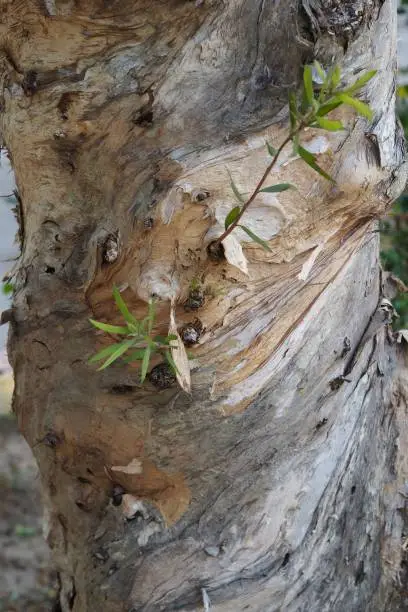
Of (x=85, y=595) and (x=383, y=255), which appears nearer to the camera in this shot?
(x=85, y=595)

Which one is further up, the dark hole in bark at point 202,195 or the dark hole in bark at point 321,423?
the dark hole in bark at point 202,195

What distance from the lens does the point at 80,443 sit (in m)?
1.35

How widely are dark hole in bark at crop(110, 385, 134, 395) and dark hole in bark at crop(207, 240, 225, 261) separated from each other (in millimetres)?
268

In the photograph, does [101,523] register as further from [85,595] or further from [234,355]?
[234,355]

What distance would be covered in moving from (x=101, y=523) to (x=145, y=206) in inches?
22.5

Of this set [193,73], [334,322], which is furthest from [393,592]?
[193,73]

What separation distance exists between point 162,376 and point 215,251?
0.22m

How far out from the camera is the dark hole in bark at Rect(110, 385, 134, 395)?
49.1 inches

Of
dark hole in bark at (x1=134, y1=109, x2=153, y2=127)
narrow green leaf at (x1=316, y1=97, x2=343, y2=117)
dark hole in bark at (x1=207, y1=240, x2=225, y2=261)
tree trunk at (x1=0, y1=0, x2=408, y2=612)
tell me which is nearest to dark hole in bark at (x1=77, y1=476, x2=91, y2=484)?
tree trunk at (x1=0, y1=0, x2=408, y2=612)

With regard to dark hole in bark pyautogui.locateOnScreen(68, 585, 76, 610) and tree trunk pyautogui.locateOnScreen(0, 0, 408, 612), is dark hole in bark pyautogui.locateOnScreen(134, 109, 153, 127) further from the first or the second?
dark hole in bark pyautogui.locateOnScreen(68, 585, 76, 610)

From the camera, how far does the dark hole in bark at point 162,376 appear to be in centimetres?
118

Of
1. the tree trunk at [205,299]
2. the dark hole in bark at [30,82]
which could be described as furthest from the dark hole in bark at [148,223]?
the dark hole in bark at [30,82]

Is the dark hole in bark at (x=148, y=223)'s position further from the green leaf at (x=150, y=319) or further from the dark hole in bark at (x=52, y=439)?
the dark hole in bark at (x=52, y=439)

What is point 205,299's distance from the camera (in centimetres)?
114
